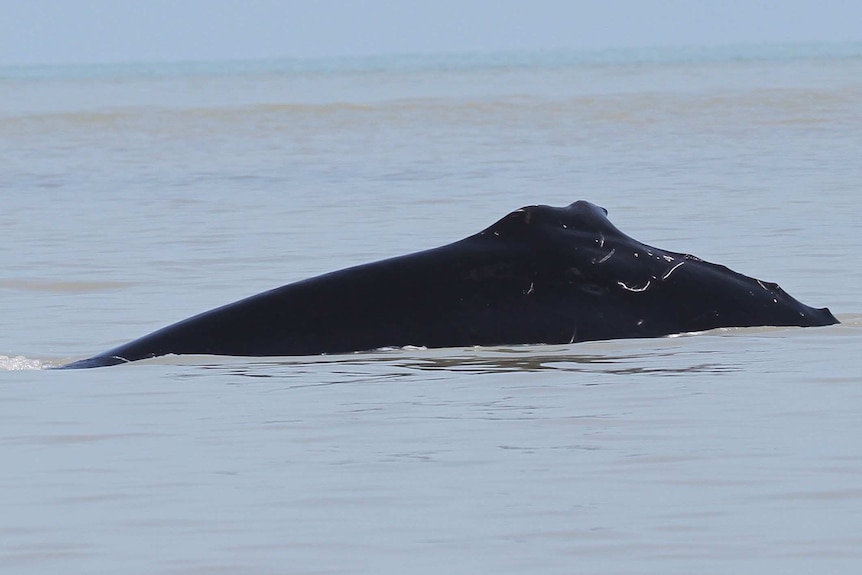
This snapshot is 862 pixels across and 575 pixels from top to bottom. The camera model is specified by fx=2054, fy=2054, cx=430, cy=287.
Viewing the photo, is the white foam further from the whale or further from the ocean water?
the whale

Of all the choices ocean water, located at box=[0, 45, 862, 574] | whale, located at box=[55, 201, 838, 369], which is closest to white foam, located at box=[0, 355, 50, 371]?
ocean water, located at box=[0, 45, 862, 574]

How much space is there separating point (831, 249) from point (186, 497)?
8.33 m

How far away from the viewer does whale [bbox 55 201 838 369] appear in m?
8.40

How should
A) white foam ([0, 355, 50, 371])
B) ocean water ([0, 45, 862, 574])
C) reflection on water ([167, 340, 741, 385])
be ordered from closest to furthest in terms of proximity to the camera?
ocean water ([0, 45, 862, 574]) < reflection on water ([167, 340, 741, 385]) < white foam ([0, 355, 50, 371])

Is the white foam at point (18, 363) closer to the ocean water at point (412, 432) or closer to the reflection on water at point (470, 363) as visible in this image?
the ocean water at point (412, 432)

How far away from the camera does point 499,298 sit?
8422mm

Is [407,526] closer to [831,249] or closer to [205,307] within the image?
[205,307]

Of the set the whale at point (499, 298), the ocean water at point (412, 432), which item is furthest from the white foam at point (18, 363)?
the whale at point (499, 298)

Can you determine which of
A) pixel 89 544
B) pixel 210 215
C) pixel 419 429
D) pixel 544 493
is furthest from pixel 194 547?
pixel 210 215

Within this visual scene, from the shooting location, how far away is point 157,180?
25344mm

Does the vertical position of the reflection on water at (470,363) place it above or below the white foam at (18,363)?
below

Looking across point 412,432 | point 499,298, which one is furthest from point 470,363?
point 412,432

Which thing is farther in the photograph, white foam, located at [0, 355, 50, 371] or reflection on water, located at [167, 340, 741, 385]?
white foam, located at [0, 355, 50, 371]

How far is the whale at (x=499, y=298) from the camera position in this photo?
8.40 meters
